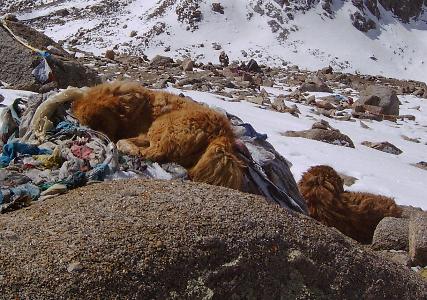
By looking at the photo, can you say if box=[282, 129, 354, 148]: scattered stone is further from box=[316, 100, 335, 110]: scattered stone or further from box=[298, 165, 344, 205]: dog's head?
box=[316, 100, 335, 110]: scattered stone

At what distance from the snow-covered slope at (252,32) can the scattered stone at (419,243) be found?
69.9 feet

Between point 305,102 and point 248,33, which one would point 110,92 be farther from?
point 248,33

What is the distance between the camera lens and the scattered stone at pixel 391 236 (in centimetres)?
464

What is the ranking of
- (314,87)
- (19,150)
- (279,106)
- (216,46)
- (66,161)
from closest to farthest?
(66,161) < (19,150) < (279,106) < (314,87) < (216,46)

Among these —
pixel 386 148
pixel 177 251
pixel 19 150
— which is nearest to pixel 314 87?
pixel 386 148

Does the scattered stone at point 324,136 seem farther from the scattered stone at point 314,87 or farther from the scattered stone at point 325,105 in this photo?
the scattered stone at point 314,87

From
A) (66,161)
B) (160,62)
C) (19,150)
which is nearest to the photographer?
(66,161)

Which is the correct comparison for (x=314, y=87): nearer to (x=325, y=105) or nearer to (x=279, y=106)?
(x=325, y=105)

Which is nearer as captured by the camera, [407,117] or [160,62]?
[407,117]

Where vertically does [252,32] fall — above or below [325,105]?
below

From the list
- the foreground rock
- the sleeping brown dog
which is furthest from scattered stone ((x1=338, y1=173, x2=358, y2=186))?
the foreground rock

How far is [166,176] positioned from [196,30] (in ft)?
82.3

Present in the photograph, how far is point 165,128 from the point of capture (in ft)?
13.6

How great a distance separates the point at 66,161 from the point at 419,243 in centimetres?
258
